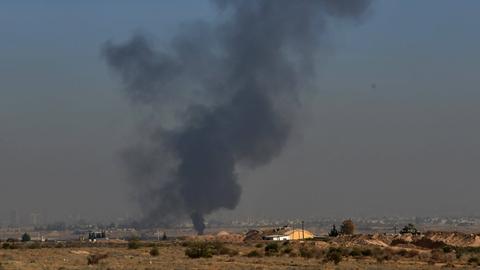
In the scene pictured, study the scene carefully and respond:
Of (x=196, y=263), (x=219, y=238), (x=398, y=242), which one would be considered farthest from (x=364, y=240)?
(x=196, y=263)

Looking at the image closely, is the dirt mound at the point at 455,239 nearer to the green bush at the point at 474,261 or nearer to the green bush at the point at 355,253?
the green bush at the point at 355,253

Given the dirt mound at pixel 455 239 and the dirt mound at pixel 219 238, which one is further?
the dirt mound at pixel 219 238

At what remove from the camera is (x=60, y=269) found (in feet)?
154

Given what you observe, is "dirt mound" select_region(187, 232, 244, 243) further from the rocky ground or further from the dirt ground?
the dirt ground

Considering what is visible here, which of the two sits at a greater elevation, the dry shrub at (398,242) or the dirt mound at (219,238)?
the dirt mound at (219,238)

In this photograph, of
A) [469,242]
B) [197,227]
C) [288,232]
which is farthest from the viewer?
[197,227]

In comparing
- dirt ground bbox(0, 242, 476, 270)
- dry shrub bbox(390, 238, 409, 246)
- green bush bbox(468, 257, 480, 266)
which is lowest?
green bush bbox(468, 257, 480, 266)

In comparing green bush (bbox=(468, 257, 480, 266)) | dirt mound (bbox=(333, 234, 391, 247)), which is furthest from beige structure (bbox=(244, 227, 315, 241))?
green bush (bbox=(468, 257, 480, 266))

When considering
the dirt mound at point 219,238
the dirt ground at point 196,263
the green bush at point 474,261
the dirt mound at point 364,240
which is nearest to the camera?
the dirt ground at point 196,263

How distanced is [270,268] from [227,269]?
3.18 metres

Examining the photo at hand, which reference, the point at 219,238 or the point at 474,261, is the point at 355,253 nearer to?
the point at 474,261

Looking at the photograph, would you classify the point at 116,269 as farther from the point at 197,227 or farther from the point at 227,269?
the point at 197,227

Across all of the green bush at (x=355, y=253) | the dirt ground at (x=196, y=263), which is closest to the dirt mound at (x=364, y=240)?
the green bush at (x=355, y=253)

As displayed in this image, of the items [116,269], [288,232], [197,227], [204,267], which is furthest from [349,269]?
[197,227]
